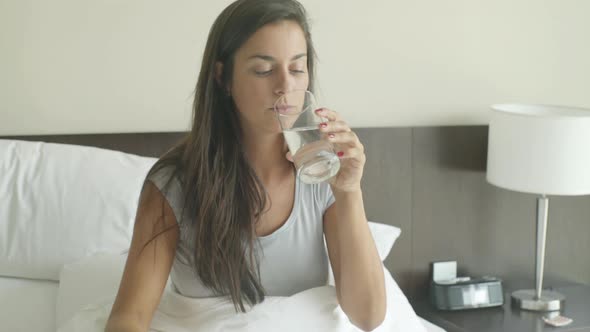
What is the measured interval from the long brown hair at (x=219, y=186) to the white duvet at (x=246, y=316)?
3 centimetres

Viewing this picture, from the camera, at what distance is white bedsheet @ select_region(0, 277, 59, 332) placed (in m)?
1.85

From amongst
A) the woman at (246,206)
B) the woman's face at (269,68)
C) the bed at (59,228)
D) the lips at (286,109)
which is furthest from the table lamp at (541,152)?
the lips at (286,109)

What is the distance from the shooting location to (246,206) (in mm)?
1587

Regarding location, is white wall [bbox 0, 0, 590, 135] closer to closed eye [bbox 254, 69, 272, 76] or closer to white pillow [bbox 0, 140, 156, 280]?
white pillow [bbox 0, 140, 156, 280]

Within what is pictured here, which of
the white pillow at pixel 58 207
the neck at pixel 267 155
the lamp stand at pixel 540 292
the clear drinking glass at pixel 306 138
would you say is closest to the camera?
the clear drinking glass at pixel 306 138

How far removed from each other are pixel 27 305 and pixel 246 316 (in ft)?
2.24

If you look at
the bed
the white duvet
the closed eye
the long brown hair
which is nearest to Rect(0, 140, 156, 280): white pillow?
the bed

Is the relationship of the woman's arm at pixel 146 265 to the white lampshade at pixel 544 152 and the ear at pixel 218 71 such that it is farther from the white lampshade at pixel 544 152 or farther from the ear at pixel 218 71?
the white lampshade at pixel 544 152

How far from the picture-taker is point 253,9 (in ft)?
4.73

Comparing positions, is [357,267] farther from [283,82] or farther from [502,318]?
[502,318]

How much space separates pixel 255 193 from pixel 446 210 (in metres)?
1.18

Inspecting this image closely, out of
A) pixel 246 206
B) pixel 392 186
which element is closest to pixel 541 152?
pixel 392 186

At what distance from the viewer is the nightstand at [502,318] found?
7.57 ft

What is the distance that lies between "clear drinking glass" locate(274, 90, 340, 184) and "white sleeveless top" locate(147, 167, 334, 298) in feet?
1.13
